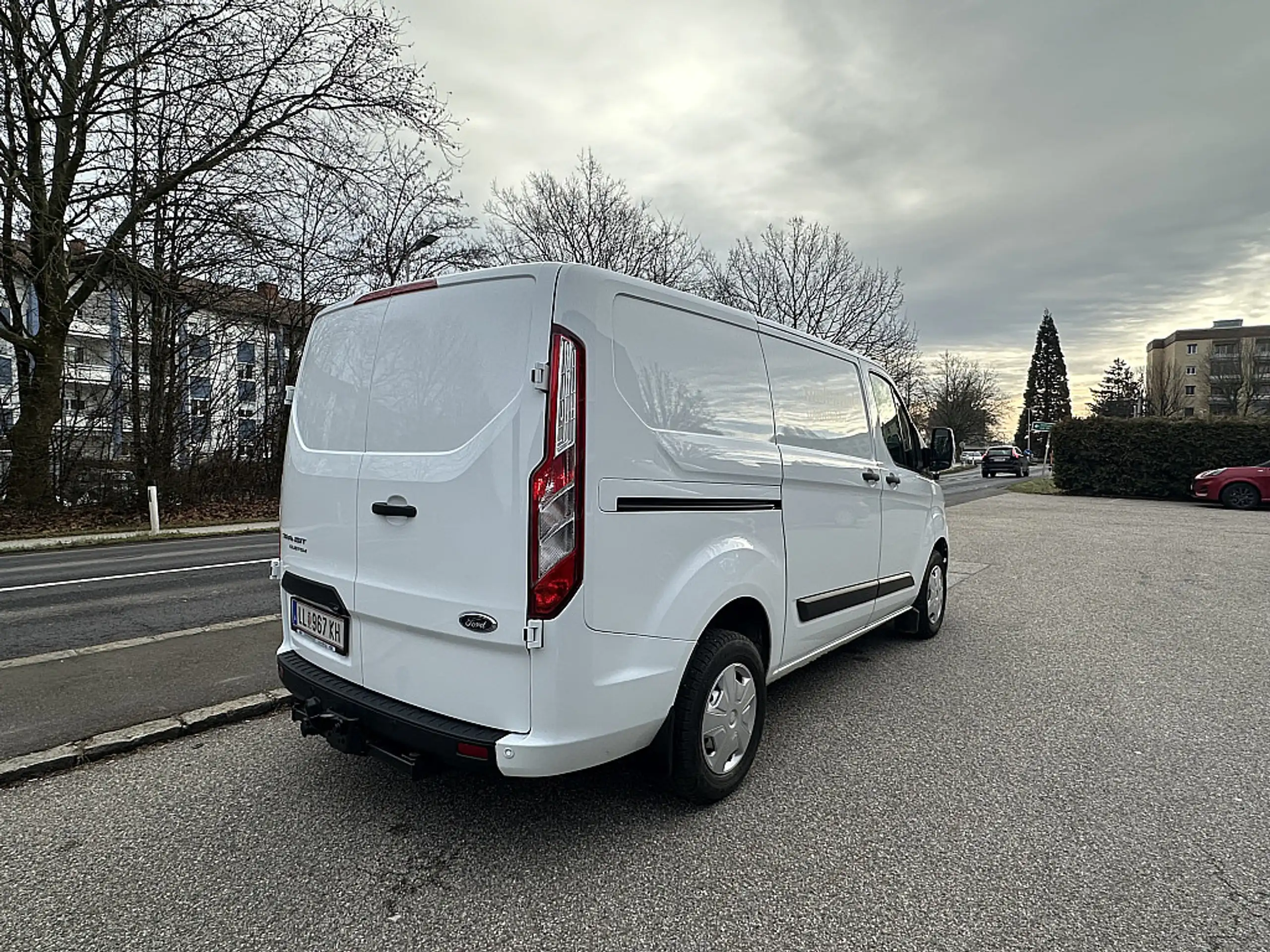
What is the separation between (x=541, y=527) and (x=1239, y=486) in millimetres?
23124

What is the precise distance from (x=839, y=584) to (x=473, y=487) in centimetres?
240

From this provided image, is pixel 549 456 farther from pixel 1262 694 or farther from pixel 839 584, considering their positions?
pixel 1262 694

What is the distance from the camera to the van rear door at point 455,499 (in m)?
2.36

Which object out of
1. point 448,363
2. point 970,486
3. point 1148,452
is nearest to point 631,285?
point 448,363

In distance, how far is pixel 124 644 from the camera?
17.1 ft

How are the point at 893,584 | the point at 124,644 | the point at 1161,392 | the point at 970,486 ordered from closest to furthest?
the point at 893,584
the point at 124,644
the point at 970,486
the point at 1161,392

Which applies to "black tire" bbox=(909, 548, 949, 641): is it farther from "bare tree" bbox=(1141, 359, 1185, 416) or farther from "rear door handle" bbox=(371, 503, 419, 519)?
"bare tree" bbox=(1141, 359, 1185, 416)

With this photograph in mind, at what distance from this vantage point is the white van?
236cm

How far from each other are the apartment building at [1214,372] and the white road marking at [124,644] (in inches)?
1726

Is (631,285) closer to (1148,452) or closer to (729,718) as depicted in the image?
(729,718)

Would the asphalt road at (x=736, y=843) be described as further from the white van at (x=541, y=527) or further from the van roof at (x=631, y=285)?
the van roof at (x=631, y=285)

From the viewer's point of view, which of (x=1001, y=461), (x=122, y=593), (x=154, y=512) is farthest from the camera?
(x=1001, y=461)

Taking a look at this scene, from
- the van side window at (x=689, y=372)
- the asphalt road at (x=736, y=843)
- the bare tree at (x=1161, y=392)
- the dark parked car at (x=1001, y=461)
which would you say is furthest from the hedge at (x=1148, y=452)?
the bare tree at (x=1161, y=392)

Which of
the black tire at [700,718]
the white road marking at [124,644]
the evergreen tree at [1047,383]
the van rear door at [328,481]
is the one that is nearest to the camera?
the black tire at [700,718]
